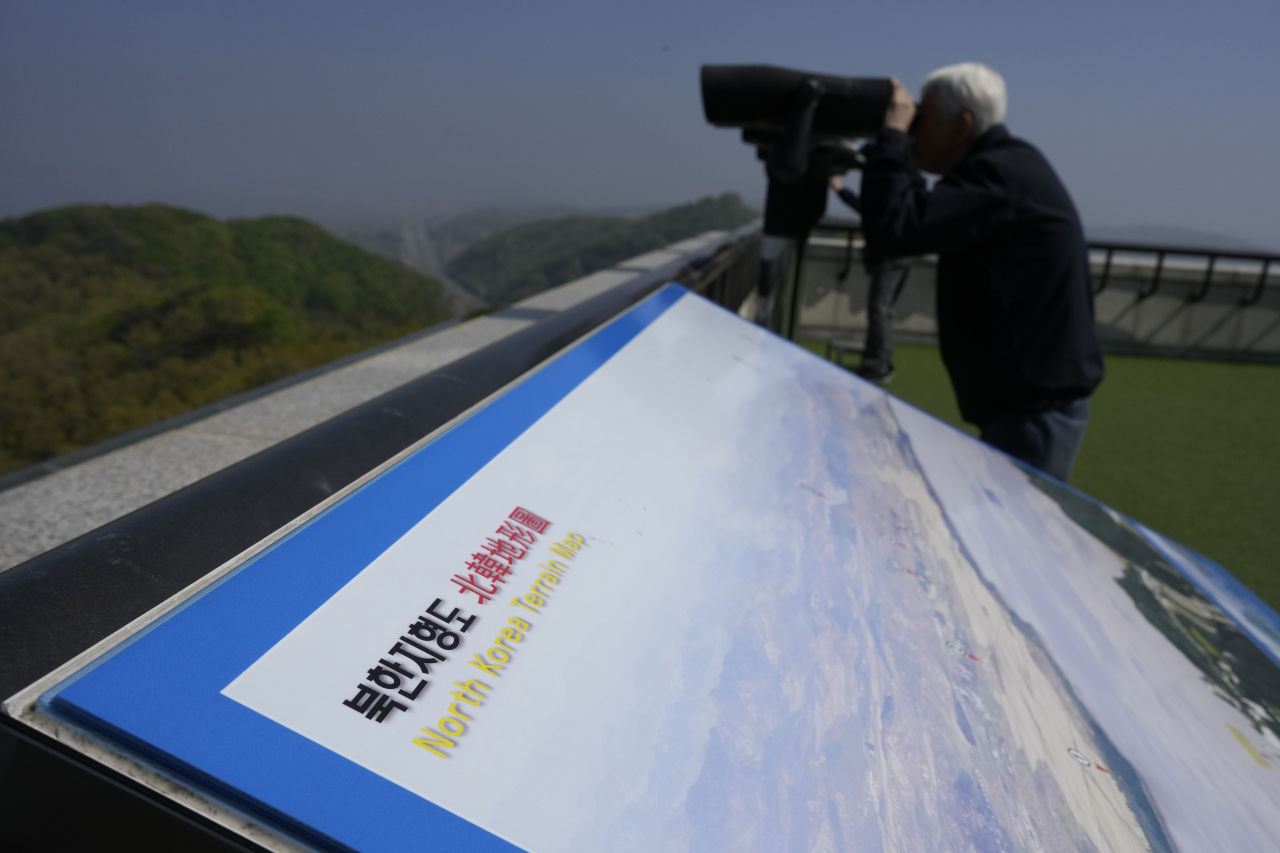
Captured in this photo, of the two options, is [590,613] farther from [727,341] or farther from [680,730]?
[727,341]

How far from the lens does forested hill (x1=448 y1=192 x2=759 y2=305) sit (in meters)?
8.61

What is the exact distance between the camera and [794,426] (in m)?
1.15

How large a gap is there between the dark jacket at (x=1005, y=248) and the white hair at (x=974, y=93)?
0.14ft

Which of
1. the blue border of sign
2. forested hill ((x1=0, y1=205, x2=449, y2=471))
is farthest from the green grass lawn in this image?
forested hill ((x1=0, y1=205, x2=449, y2=471))

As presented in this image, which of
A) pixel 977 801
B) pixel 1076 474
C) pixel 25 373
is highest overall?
pixel 977 801

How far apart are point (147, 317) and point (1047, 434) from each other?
4.82 meters

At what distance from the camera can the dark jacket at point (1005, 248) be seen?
1.75 m

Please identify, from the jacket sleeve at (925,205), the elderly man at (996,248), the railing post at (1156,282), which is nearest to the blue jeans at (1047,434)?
the elderly man at (996,248)

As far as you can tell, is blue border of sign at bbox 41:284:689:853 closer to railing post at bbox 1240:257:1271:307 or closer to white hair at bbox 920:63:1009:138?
white hair at bbox 920:63:1009:138

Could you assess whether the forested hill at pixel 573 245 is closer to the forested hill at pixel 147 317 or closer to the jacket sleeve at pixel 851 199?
the forested hill at pixel 147 317

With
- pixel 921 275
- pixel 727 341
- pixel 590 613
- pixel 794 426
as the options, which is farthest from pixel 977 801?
pixel 921 275

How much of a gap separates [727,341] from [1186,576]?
41.0 inches

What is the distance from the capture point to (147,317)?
4.45m

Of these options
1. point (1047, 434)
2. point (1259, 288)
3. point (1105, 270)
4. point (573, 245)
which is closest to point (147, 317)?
point (1047, 434)
